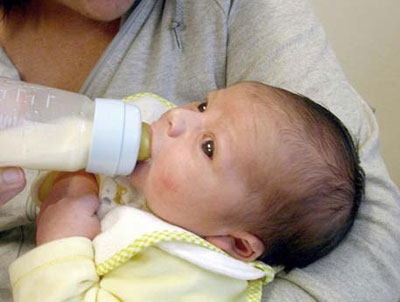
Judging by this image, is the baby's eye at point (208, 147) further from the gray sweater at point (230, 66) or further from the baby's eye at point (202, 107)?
the gray sweater at point (230, 66)

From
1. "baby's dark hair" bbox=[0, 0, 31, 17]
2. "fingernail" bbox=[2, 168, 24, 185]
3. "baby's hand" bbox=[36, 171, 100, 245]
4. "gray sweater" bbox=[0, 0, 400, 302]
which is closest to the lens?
A: "fingernail" bbox=[2, 168, 24, 185]

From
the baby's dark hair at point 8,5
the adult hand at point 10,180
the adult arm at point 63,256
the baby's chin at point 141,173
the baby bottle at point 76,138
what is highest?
the baby's dark hair at point 8,5

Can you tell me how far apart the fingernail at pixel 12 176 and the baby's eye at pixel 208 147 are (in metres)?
0.25

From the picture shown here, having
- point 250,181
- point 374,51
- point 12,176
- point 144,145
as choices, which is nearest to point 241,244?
point 250,181

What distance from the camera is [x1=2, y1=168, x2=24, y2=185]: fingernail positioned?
63 cm

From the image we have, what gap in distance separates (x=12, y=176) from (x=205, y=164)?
260 millimetres

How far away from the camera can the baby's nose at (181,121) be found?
71cm

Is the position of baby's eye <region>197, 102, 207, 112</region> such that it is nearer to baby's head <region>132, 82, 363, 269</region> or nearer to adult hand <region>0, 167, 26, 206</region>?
baby's head <region>132, 82, 363, 269</region>

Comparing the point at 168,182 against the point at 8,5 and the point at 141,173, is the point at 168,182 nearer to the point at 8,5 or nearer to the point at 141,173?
the point at 141,173

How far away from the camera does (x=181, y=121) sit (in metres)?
0.72

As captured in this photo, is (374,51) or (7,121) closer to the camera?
(7,121)

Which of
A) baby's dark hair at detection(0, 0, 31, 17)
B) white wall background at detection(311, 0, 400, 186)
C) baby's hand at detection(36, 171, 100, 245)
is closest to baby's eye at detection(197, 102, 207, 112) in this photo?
baby's hand at detection(36, 171, 100, 245)

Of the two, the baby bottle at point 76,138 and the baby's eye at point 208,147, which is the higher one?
the baby bottle at point 76,138

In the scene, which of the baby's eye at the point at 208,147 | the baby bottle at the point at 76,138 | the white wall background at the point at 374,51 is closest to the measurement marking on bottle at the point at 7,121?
the baby bottle at the point at 76,138
